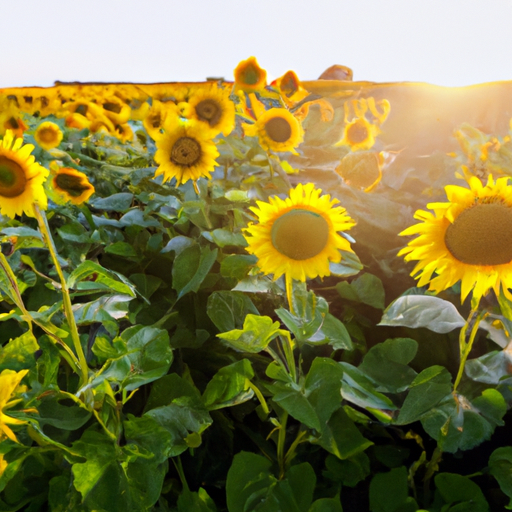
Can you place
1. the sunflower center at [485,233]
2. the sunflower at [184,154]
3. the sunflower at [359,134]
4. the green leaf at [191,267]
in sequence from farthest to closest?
the sunflower at [359,134] → the sunflower at [184,154] → the green leaf at [191,267] → the sunflower center at [485,233]

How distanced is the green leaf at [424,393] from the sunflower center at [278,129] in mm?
858

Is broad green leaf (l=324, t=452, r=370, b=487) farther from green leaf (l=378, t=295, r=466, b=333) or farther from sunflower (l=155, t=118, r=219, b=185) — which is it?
sunflower (l=155, t=118, r=219, b=185)

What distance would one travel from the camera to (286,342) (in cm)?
65

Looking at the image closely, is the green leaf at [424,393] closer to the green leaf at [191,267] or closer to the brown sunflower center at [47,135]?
the green leaf at [191,267]

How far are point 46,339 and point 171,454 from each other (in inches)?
10.1

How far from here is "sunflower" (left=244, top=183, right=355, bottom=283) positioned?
649 millimetres

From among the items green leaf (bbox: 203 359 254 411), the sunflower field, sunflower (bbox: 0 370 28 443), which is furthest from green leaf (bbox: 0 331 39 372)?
green leaf (bbox: 203 359 254 411)

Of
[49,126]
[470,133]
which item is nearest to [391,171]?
[470,133]

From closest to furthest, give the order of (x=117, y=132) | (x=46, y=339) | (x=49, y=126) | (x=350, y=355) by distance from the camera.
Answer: (x=46, y=339) → (x=350, y=355) → (x=49, y=126) → (x=117, y=132)

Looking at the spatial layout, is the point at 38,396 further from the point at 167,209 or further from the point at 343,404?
the point at 167,209

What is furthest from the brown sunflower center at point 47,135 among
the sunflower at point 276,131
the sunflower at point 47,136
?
the sunflower at point 276,131

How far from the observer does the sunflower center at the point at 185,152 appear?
1.06 meters

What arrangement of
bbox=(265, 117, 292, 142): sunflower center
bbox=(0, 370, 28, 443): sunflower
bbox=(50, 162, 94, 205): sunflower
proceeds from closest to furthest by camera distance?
bbox=(0, 370, 28, 443): sunflower, bbox=(50, 162, 94, 205): sunflower, bbox=(265, 117, 292, 142): sunflower center

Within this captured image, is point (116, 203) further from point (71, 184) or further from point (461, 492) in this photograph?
point (461, 492)
